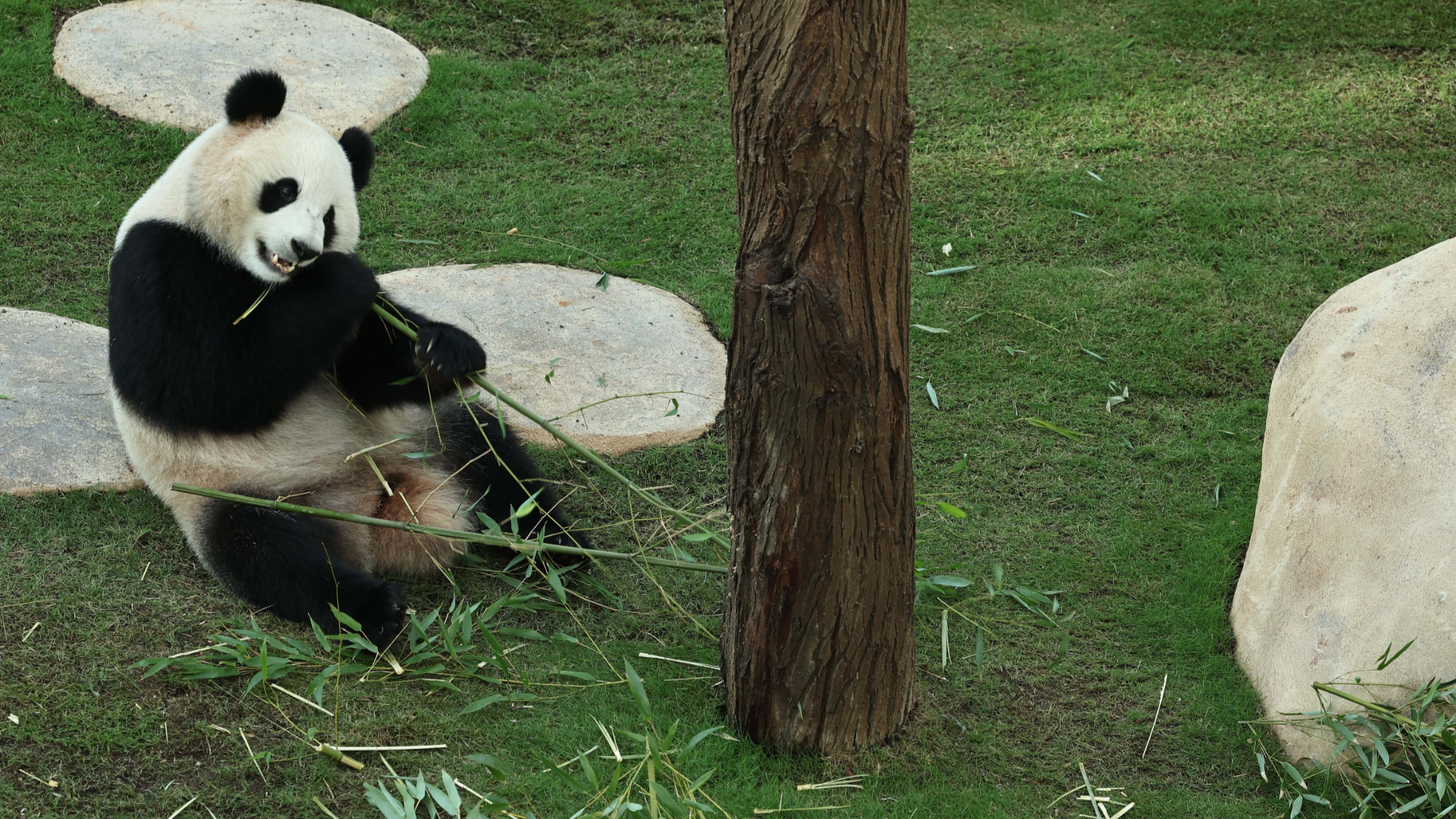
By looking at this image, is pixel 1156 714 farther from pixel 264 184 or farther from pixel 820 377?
pixel 264 184

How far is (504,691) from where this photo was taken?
2752 mm

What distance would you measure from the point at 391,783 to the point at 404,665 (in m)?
0.40

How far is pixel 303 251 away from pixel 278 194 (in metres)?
0.17

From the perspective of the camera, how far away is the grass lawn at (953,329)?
2.60 metres

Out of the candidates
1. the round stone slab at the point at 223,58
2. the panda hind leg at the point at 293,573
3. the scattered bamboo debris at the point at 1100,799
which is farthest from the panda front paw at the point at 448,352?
the round stone slab at the point at 223,58

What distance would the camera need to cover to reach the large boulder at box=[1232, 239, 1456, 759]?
2664mm

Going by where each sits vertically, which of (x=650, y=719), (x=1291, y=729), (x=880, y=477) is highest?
(x=880, y=477)

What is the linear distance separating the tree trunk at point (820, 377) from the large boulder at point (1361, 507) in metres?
0.98

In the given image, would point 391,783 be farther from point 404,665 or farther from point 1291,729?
point 1291,729

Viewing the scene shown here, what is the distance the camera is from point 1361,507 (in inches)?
112

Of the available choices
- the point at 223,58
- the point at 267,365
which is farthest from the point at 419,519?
the point at 223,58

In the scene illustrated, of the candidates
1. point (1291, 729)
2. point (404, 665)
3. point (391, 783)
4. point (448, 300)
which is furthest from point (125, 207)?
point (1291, 729)

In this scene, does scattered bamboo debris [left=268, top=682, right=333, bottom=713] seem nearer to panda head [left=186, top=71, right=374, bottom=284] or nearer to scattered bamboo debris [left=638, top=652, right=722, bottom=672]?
scattered bamboo debris [left=638, top=652, right=722, bottom=672]

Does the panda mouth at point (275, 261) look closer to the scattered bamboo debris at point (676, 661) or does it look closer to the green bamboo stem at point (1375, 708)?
the scattered bamboo debris at point (676, 661)
